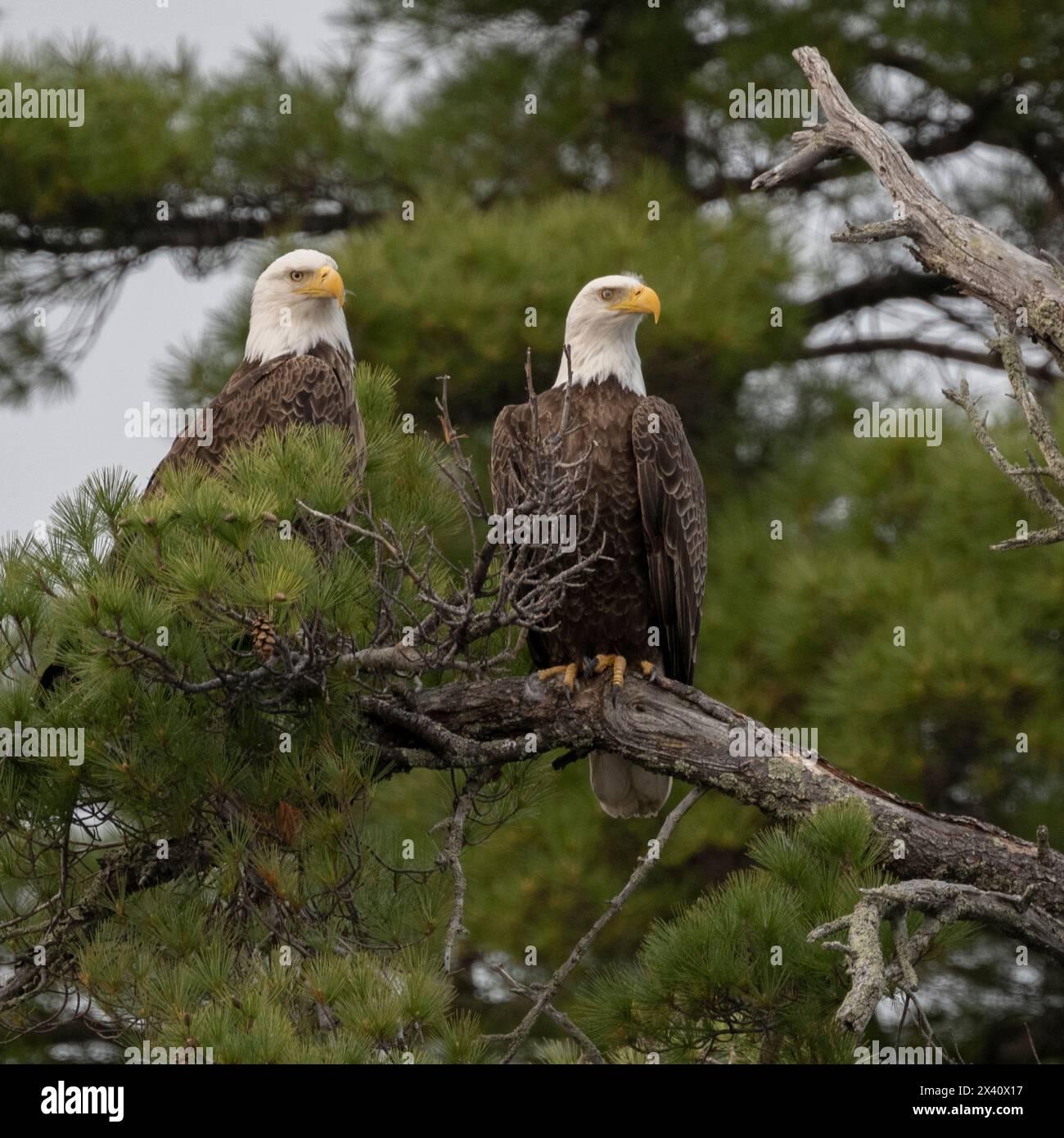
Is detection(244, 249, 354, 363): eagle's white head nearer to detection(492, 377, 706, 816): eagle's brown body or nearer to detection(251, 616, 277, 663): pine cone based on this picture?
detection(492, 377, 706, 816): eagle's brown body

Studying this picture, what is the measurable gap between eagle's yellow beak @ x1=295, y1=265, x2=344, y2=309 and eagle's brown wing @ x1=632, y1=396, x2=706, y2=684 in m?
1.02

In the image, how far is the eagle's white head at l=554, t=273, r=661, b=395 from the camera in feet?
→ 15.9

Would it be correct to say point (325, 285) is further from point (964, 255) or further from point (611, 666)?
point (964, 255)

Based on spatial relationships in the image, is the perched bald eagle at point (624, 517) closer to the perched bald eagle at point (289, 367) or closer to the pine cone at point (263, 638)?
the perched bald eagle at point (289, 367)

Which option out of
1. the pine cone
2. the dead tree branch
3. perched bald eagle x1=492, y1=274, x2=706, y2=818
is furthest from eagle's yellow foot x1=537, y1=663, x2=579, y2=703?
the dead tree branch

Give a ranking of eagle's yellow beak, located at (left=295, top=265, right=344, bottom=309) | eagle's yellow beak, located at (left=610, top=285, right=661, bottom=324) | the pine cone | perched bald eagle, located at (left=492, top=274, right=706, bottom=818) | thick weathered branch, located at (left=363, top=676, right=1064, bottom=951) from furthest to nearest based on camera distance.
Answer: eagle's yellow beak, located at (left=295, top=265, right=344, bottom=309), eagle's yellow beak, located at (left=610, top=285, right=661, bottom=324), perched bald eagle, located at (left=492, top=274, right=706, bottom=818), thick weathered branch, located at (left=363, top=676, right=1064, bottom=951), the pine cone

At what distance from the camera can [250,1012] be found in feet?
10.0

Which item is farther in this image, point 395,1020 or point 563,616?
point 563,616

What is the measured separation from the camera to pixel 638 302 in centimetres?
484

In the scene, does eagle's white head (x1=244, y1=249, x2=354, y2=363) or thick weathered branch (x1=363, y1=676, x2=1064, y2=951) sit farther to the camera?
eagle's white head (x1=244, y1=249, x2=354, y2=363)

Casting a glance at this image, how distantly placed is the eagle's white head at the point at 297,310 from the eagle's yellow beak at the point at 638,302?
0.86m

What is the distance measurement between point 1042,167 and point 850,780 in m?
5.62
